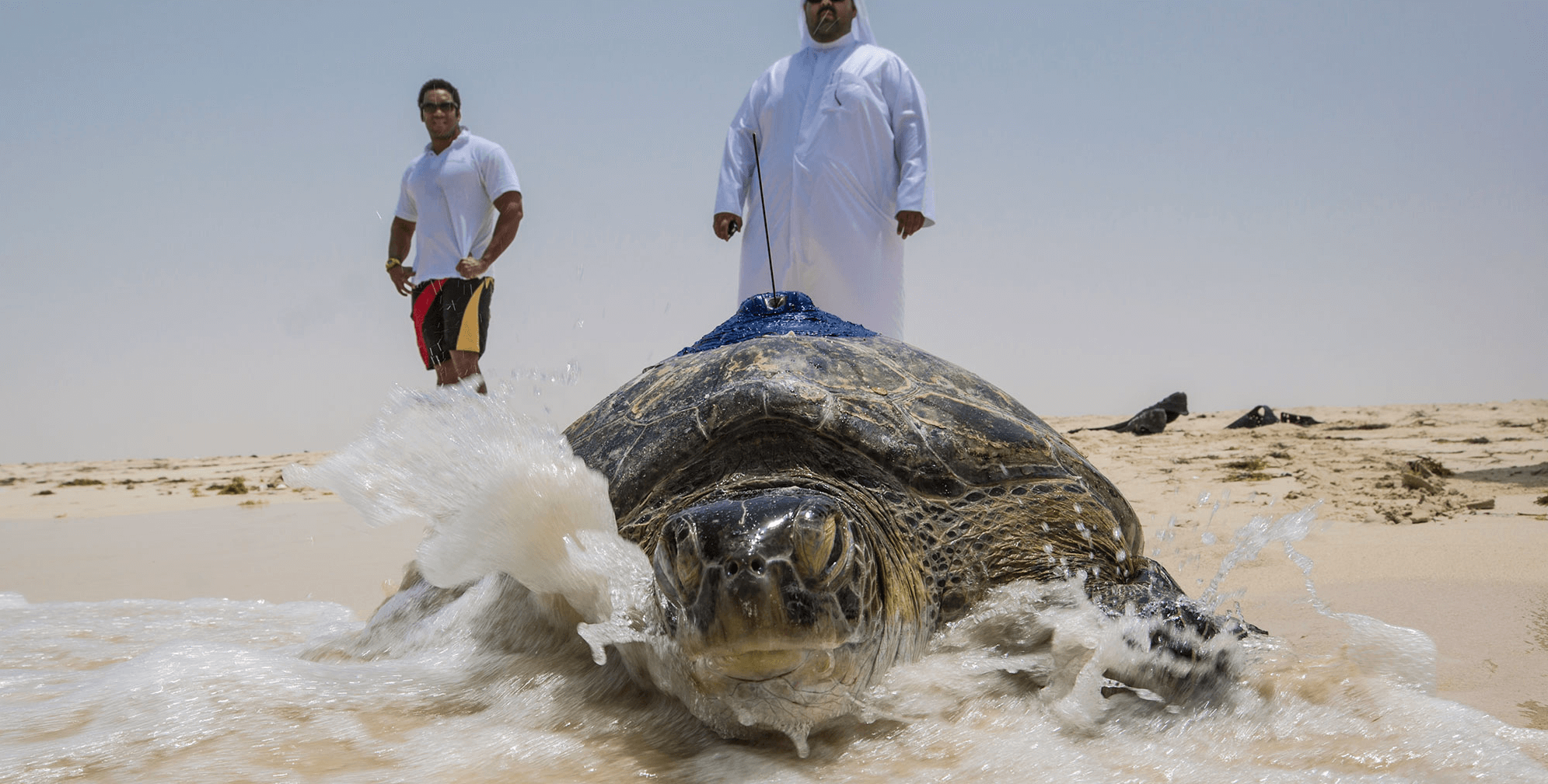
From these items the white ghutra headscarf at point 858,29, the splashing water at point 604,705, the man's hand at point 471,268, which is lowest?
the splashing water at point 604,705

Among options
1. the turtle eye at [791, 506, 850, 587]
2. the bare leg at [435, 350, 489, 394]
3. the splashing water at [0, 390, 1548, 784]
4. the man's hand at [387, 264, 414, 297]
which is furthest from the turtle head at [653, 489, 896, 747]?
the man's hand at [387, 264, 414, 297]

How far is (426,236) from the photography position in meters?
5.66

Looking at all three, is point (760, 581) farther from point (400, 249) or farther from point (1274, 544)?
point (400, 249)

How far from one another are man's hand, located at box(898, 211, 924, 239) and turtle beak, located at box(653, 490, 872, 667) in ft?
11.8

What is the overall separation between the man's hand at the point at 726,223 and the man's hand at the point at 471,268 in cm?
152

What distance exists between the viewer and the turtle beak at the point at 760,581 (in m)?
1.35

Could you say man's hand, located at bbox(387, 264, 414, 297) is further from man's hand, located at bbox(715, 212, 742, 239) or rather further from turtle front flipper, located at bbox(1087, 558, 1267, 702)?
turtle front flipper, located at bbox(1087, 558, 1267, 702)

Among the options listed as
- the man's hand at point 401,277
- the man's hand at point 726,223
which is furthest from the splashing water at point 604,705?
the man's hand at point 401,277

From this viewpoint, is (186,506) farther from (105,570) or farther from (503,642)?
(503,642)

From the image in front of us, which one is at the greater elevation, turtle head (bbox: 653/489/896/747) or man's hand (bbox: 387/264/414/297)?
man's hand (bbox: 387/264/414/297)

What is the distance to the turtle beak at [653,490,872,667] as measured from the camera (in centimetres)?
135

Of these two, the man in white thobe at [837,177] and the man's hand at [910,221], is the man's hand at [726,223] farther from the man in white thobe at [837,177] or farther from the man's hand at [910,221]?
the man's hand at [910,221]

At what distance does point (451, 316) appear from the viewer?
554 centimetres

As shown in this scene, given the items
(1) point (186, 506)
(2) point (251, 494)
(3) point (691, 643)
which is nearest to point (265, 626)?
(3) point (691, 643)
